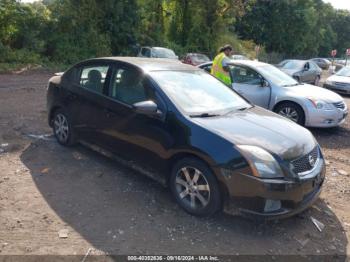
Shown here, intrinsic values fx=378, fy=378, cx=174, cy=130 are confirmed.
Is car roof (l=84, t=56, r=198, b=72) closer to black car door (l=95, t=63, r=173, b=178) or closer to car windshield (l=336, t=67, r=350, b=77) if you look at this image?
black car door (l=95, t=63, r=173, b=178)

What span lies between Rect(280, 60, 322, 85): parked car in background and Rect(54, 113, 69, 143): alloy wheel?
14.1m

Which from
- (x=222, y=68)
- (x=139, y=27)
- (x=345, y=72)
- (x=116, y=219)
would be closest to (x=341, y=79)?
(x=345, y=72)

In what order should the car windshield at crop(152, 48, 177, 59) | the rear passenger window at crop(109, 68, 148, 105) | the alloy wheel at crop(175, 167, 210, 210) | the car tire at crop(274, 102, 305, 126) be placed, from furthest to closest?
the car windshield at crop(152, 48, 177, 59), the car tire at crop(274, 102, 305, 126), the rear passenger window at crop(109, 68, 148, 105), the alloy wheel at crop(175, 167, 210, 210)

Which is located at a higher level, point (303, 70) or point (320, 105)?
point (320, 105)

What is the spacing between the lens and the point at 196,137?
405 centimetres

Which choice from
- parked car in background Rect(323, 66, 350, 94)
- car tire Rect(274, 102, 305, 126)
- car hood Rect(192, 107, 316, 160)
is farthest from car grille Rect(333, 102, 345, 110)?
parked car in background Rect(323, 66, 350, 94)

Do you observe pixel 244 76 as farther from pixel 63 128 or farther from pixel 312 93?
pixel 63 128

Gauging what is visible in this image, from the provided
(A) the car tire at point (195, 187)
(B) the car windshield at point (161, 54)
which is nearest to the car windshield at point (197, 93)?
(A) the car tire at point (195, 187)

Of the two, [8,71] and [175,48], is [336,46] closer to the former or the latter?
[175,48]

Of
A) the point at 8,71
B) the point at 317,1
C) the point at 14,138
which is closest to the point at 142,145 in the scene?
the point at 14,138

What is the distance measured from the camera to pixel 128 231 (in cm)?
389

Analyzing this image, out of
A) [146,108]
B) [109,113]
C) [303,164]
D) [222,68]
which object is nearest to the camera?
[303,164]

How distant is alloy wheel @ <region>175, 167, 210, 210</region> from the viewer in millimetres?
4074

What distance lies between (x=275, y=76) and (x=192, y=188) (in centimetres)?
545
